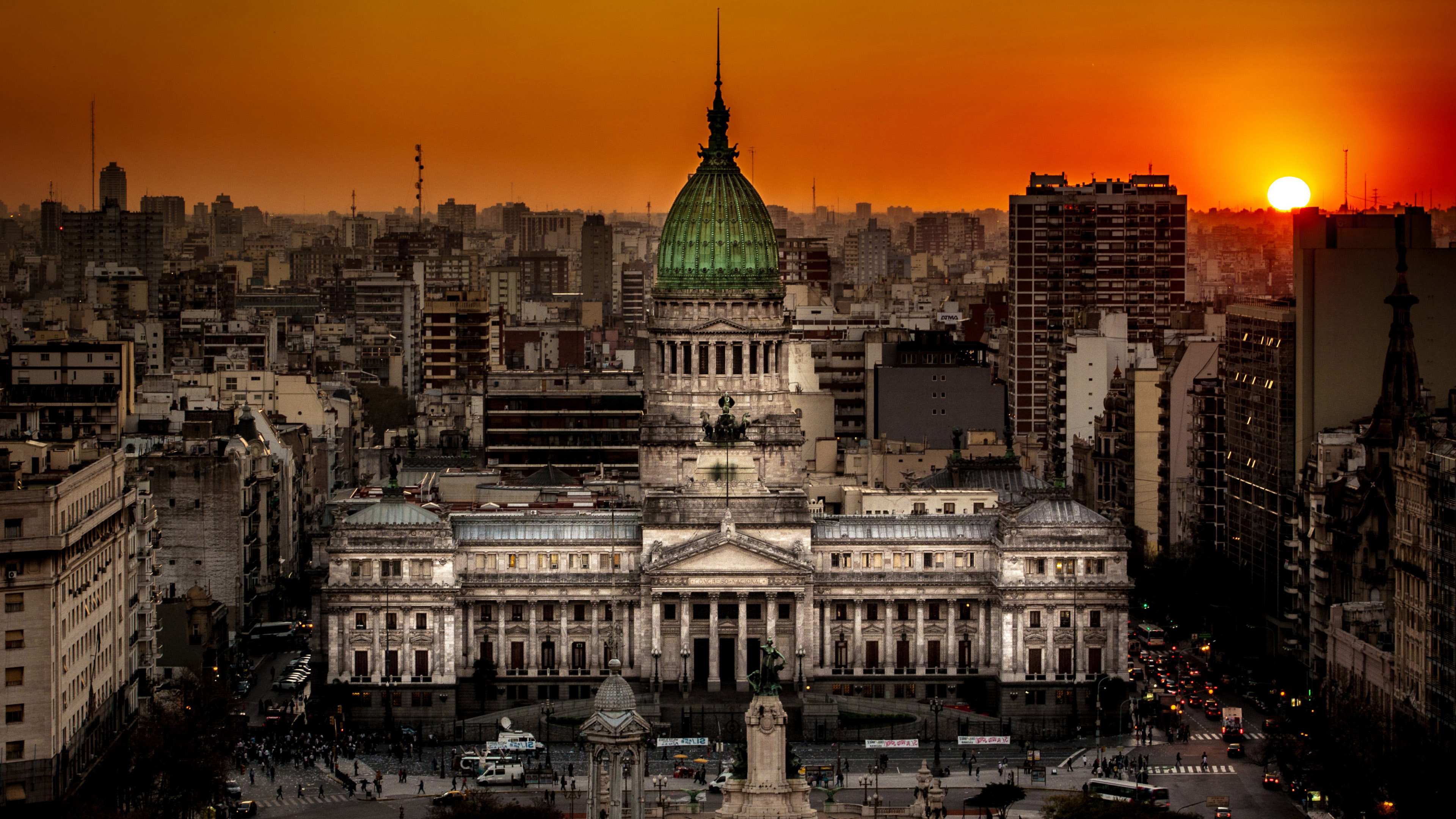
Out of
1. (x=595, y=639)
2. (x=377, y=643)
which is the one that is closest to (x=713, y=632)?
(x=595, y=639)

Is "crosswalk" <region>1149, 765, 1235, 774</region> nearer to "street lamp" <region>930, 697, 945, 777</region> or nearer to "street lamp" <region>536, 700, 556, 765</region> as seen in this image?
"street lamp" <region>930, 697, 945, 777</region>

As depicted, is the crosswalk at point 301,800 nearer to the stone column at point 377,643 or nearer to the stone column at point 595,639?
the stone column at point 377,643

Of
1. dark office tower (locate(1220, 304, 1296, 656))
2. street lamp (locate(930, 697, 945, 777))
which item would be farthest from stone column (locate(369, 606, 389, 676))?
dark office tower (locate(1220, 304, 1296, 656))

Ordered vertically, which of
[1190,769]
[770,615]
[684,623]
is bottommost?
[1190,769]

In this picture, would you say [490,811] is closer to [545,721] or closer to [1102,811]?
[1102,811]

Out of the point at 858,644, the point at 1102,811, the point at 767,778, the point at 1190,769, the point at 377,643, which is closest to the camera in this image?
the point at 767,778

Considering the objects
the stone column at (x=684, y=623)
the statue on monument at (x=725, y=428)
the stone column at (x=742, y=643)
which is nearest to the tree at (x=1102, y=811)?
the stone column at (x=742, y=643)

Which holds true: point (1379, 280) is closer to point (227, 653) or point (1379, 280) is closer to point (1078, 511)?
point (1078, 511)
